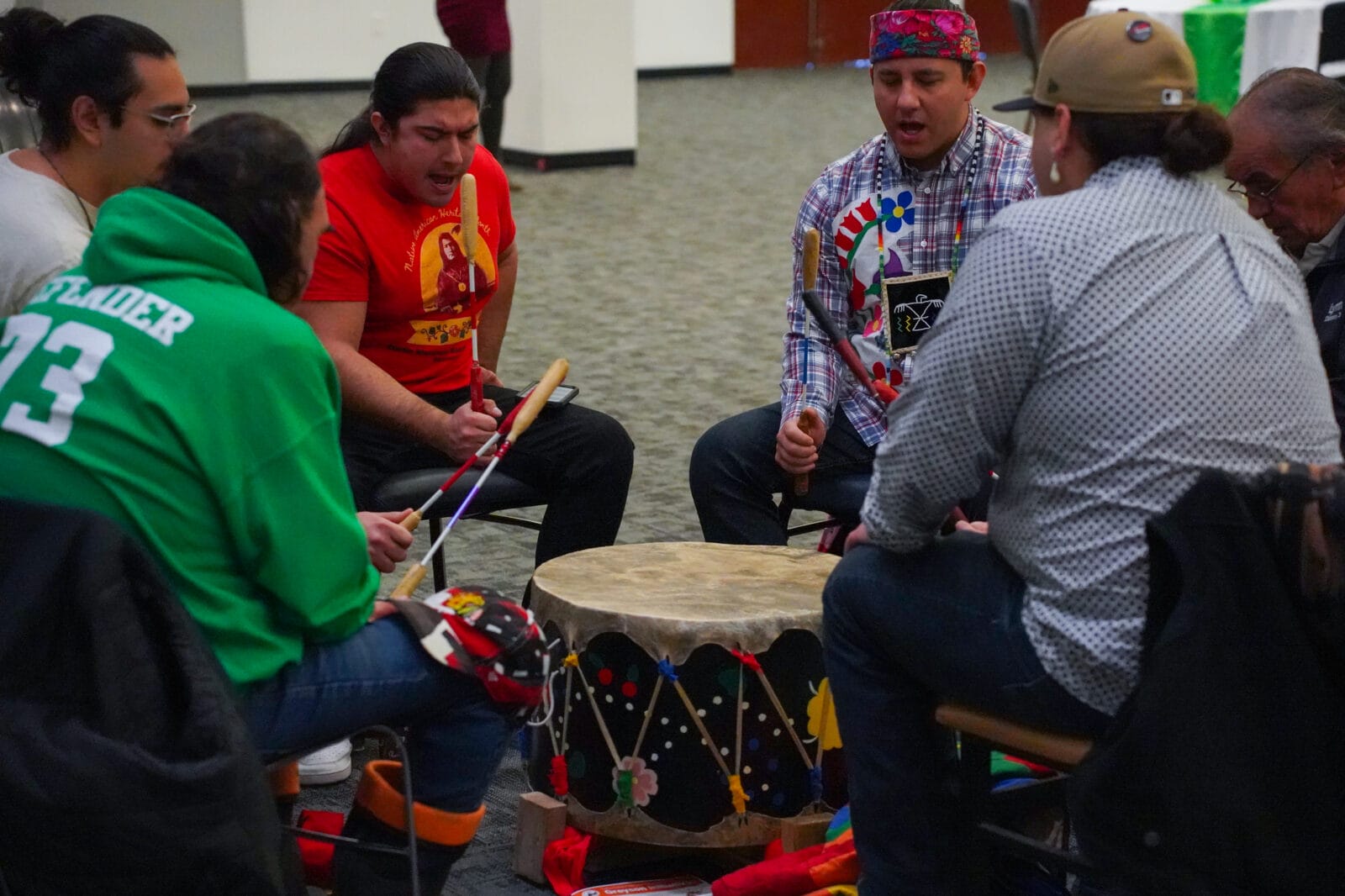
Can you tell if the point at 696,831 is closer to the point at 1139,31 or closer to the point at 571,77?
the point at 1139,31

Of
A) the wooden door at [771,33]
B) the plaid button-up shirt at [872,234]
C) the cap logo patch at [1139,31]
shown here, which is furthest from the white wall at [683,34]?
the cap logo patch at [1139,31]

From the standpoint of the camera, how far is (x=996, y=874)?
2.14 m

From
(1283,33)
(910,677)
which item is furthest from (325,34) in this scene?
(910,677)

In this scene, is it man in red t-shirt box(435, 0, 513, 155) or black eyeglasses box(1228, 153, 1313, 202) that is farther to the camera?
man in red t-shirt box(435, 0, 513, 155)

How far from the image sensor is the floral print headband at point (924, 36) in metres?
2.81

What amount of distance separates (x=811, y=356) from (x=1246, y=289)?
1.24m

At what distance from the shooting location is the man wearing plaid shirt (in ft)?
9.29

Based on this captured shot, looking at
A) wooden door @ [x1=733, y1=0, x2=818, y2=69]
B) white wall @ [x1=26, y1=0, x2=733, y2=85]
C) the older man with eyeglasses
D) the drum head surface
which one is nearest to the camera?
the drum head surface

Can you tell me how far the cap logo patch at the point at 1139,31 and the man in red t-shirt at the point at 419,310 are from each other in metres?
1.25

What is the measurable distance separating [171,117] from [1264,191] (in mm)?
1607

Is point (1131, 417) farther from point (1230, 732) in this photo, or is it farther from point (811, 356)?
point (811, 356)

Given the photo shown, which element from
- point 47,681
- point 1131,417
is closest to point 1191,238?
point 1131,417

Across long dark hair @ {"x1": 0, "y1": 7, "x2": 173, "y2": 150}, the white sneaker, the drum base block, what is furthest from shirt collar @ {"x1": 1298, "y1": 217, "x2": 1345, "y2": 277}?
long dark hair @ {"x1": 0, "y1": 7, "x2": 173, "y2": 150}

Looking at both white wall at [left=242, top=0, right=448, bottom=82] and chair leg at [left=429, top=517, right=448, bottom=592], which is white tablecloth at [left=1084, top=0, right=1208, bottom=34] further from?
chair leg at [left=429, top=517, right=448, bottom=592]
